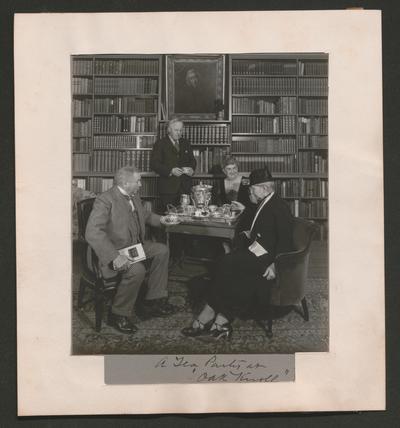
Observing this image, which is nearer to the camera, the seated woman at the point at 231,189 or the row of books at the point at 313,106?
the row of books at the point at 313,106

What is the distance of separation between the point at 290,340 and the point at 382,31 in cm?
198

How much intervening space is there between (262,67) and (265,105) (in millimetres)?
256

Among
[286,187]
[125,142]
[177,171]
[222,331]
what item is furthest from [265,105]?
[222,331]

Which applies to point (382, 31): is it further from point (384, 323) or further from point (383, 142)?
point (384, 323)

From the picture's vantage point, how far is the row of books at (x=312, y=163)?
236cm

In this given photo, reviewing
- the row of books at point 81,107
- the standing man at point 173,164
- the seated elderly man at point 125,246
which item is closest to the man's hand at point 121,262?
the seated elderly man at point 125,246

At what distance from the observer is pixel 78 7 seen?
2348 mm

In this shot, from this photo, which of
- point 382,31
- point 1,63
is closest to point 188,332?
point 1,63

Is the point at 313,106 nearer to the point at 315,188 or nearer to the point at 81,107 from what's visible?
the point at 315,188

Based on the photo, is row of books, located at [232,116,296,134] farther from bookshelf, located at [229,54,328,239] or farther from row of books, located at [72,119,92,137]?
row of books, located at [72,119,92,137]

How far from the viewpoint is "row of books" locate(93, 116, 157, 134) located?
7.80 feet

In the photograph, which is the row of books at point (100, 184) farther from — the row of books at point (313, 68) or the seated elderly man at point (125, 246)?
the row of books at point (313, 68)
